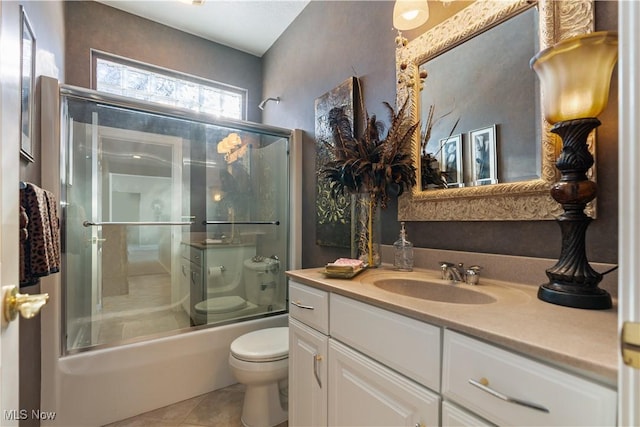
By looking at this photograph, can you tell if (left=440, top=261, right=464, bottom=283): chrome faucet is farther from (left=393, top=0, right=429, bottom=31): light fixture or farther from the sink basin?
(left=393, top=0, right=429, bottom=31): light fixture

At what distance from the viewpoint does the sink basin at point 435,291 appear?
1042mm

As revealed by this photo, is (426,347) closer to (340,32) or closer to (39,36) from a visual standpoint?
(340,32)

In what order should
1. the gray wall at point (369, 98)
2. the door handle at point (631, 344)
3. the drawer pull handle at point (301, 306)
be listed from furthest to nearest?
the drawer pull handle at point (301, 306), the gray wall at point (369, 98), the door handle at point (631, 344)

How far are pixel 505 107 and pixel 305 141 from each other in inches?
60.9

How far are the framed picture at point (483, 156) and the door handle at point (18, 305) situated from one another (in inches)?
55.3

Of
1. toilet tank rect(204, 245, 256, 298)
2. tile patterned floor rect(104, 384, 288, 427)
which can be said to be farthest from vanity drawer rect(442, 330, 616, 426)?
toilet tank rect(204, 245, 256, 298)

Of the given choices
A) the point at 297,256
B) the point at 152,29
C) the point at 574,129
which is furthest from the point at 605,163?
the point at 152,29

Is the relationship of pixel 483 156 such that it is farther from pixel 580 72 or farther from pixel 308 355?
pixel 308 355

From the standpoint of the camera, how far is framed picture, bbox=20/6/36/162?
1144 mm

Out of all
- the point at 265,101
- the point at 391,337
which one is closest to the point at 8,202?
the point at 391,337

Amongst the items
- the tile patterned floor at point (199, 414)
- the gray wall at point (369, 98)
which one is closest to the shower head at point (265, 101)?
→ the gray wall at point (369, 98)

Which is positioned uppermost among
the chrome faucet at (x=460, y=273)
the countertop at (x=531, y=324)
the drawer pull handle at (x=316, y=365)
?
the chrome faucet at (x=460, y=273)

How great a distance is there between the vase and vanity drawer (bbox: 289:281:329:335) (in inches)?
15.5

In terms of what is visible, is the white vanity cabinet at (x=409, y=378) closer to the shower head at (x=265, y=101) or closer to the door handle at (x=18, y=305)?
the door handle at (x=18, y=305)
